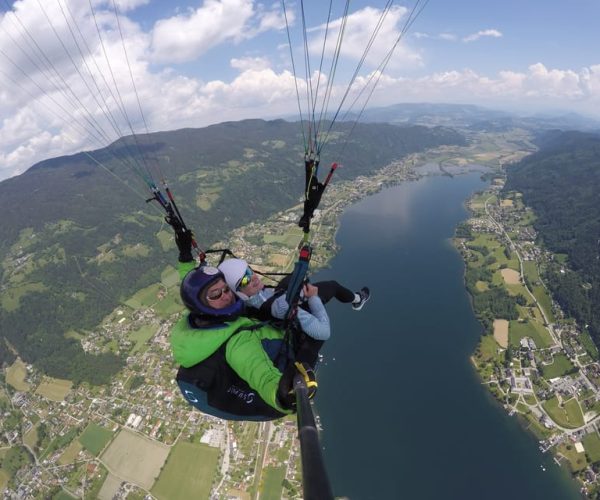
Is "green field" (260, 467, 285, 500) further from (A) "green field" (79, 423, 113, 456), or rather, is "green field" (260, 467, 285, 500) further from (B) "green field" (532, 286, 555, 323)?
(B) "green field" (532, 286, 555, 323)

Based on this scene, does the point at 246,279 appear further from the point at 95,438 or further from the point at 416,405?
the point at 95,438

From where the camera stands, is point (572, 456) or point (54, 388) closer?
point (572, 456)

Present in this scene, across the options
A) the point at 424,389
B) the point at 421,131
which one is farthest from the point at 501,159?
the point at 424,389

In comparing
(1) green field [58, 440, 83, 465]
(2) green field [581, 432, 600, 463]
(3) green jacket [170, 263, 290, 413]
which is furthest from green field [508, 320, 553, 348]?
(3) green jacket [170, 263, 290, 413]

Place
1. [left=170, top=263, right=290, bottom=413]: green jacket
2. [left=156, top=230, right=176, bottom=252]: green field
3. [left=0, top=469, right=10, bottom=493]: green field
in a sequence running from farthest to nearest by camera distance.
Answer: [left=156, top=230, right=176, bottom=252]: green field
[left=0, top=469, right=10, bottom=493]: green field
[left=170, top=263, right=290, bottom=413]: green jacket

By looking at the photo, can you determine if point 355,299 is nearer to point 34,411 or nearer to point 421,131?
point 34,411

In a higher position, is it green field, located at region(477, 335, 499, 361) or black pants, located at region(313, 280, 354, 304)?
black pants, located at region(313, 280, 354, 304)

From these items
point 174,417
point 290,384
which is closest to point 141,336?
point 174,417
